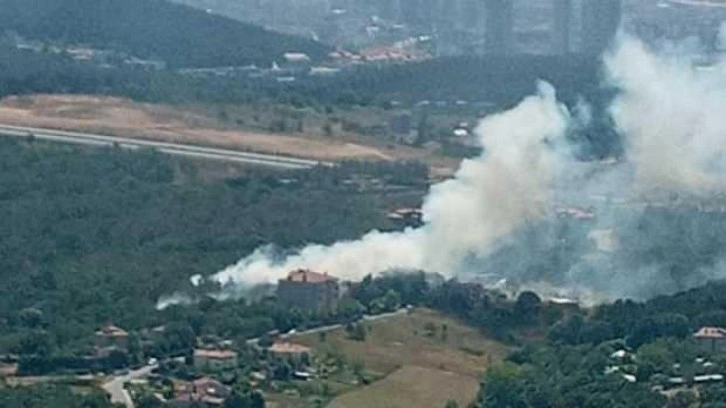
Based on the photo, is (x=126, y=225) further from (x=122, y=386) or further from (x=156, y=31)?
(x=156, y=31)

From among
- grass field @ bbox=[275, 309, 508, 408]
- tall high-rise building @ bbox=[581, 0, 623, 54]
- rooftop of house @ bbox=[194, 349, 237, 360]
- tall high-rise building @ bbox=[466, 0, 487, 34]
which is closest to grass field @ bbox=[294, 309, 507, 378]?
grass field @ bbox=[275, 309, 508, 408]

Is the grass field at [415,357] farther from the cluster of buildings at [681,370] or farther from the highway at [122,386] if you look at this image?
the highway at [122,386]

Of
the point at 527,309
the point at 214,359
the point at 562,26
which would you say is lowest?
the point at 214,359

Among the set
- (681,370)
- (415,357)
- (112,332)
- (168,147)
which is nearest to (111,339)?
(112,332)

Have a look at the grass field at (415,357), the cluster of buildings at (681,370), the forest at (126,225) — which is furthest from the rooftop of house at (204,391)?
the cluster of buildings at (681,370)

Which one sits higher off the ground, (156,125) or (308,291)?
(156,125)
